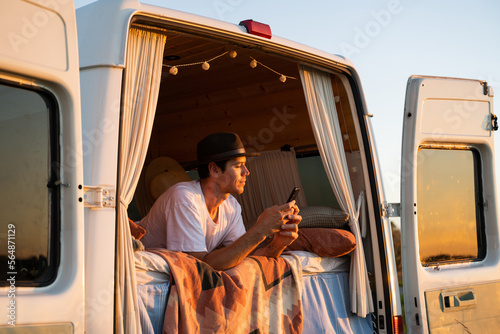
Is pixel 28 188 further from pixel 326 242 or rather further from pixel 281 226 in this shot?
pixel 326 242

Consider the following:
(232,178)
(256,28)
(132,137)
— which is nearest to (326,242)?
(232,178)

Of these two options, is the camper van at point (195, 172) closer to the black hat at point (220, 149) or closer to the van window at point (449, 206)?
the van window at point (449, 206)

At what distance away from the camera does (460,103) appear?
172 inches

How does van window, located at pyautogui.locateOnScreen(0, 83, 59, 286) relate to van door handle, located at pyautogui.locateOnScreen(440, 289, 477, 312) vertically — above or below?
above

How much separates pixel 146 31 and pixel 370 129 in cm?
181

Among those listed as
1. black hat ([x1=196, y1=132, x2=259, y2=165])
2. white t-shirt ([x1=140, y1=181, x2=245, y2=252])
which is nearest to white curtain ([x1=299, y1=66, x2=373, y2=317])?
black hat ([x1=196, y1=132, x2=259, y2=165])

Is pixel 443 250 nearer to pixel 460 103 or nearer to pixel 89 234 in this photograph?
pixel 460 103

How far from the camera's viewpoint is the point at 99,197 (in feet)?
8.65

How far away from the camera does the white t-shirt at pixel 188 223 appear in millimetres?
3887

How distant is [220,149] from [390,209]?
1.28m

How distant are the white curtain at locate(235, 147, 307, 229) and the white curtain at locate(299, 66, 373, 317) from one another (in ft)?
4.59

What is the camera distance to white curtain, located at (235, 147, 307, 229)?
5875 mm

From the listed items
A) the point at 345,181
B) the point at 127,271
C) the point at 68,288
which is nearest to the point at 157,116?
the point at 345,181

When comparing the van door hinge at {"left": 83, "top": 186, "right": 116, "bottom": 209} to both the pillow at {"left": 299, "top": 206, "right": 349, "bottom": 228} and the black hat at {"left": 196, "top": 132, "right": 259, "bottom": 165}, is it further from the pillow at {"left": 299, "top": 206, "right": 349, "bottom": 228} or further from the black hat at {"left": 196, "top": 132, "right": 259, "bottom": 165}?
the pillow at {"left": 299, "top": 206, "right": 349, "bottom": 228}
